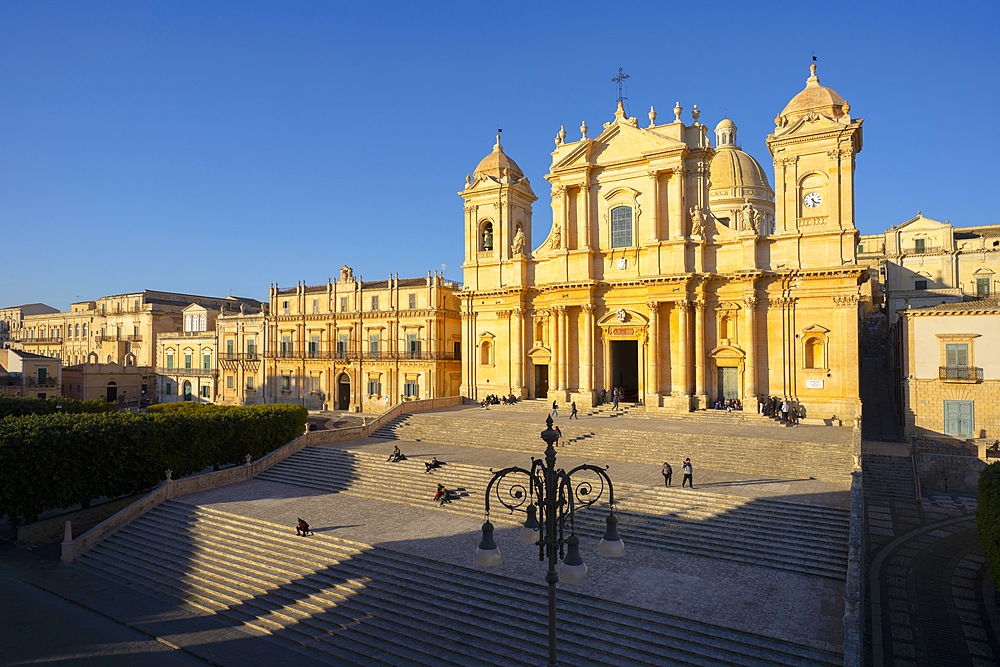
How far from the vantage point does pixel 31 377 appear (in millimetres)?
53781

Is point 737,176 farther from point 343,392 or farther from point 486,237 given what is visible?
point 343,392

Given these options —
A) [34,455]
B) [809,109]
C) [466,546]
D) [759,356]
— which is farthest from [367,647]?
[809,109]

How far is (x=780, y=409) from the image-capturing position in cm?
3250

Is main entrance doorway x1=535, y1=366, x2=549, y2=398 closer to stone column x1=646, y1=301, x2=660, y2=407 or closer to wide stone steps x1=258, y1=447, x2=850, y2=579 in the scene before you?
stone column x1=646, y1=301, x2=660, y2=407

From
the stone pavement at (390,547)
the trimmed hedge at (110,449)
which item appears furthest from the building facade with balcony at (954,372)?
the trimmed hedge at (110,449)

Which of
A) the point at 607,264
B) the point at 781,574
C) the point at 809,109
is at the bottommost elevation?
the point at 781,574

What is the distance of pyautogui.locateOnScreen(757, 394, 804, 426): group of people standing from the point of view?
104 ft

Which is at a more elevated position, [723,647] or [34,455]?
[34,455]

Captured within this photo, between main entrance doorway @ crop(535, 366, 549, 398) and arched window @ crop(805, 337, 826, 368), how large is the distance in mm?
16370

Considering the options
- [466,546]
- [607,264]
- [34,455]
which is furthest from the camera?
[607,264]

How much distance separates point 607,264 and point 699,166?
8.06 meters

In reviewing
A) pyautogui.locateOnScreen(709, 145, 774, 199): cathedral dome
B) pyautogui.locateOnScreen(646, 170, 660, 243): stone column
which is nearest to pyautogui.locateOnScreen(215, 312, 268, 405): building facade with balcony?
pyautogui.locateOnScreen(646, 170, 660, 243): stone column

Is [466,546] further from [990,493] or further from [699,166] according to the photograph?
[699,166]

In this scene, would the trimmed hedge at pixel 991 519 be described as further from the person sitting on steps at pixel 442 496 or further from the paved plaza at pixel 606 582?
the person sitting on steps at pixel 442 496
